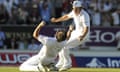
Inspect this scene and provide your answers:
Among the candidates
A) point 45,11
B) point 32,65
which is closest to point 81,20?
point 32,65

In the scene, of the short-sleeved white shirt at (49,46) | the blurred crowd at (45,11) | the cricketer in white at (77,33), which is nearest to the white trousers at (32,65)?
the short-sleeved white shirt at (49,46)

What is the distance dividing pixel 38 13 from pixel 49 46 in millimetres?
10267

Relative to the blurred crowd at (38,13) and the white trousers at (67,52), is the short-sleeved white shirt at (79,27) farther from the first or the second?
the blurred crowd at (38,13)

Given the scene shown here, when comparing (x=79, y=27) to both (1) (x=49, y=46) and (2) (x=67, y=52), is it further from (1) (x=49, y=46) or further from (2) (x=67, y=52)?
(1) (x=49, y=46)

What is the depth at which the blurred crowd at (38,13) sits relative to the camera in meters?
23.5

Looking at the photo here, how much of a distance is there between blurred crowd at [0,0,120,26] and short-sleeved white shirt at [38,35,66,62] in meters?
9.68

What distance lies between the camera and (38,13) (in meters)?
23.8

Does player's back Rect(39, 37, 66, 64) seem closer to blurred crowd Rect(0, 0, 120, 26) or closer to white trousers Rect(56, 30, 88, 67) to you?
white trousers Rect(56, 30, 88, 67)

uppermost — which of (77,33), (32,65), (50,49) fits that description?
(77,33)

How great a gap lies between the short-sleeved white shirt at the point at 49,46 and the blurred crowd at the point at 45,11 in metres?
9.68

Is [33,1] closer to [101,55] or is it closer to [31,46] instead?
[31,46]

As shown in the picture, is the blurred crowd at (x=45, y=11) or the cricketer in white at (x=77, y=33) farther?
the blurred crowd at (x=45, y=11)

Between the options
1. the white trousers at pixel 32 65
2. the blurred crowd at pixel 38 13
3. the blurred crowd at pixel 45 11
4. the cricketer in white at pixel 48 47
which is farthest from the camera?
the blurred crowd at pixel 45 11

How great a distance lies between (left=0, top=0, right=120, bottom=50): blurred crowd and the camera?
2345 centimetres
